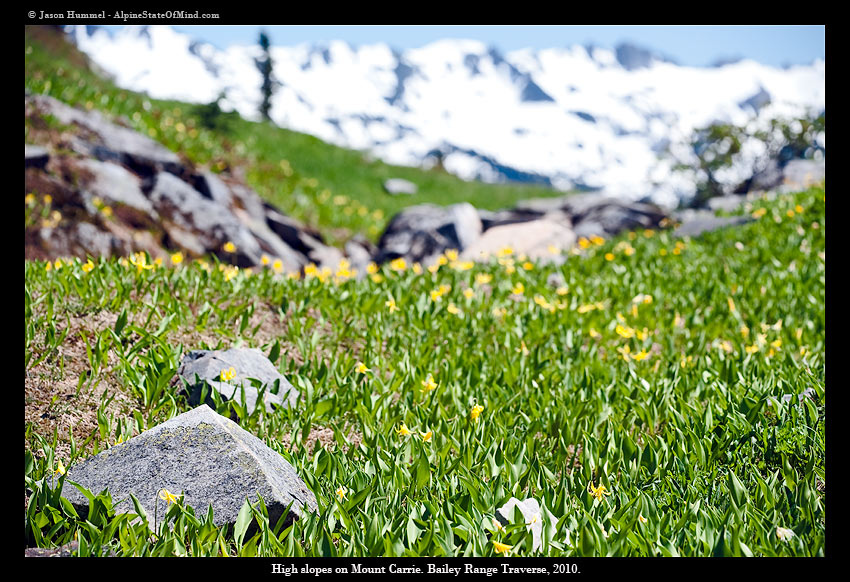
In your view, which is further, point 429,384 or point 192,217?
point 192,217

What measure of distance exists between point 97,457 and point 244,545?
2.73 ft

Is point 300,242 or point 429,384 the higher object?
point 300,242

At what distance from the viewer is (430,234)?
1375 cm

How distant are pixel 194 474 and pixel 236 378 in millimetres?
1082

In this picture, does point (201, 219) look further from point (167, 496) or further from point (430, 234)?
point (167, 496)

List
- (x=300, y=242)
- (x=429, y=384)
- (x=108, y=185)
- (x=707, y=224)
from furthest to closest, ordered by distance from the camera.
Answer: (x=300, y=242) < (x=707, y=224) < (x=108, y=185) < (x=429, y=384)

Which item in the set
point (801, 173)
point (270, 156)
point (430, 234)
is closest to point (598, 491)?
point (430, 234)

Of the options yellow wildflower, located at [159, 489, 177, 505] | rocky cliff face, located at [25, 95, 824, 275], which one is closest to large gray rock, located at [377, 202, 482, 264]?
rocky cliff face, located at [25, 95, 824, 275]

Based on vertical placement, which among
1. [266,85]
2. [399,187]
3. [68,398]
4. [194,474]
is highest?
[266,85]

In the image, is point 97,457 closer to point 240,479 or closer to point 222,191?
point 240,479

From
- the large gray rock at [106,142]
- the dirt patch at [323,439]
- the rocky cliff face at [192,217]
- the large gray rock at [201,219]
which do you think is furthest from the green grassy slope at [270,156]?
the dirt patch at [323,439]

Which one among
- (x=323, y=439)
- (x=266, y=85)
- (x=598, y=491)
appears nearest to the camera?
(x=598, y=491)

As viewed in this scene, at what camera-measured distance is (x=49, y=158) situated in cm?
943
